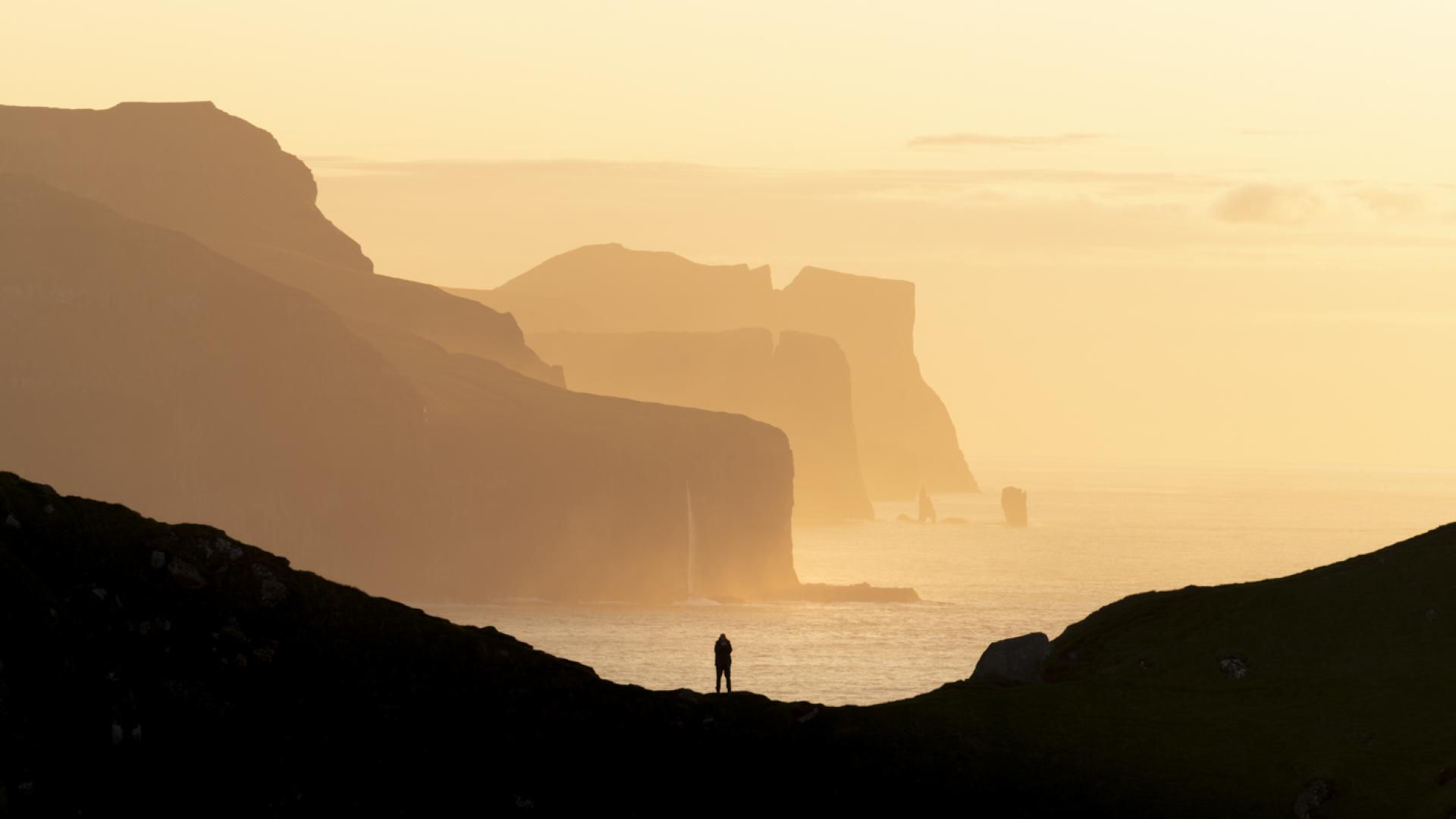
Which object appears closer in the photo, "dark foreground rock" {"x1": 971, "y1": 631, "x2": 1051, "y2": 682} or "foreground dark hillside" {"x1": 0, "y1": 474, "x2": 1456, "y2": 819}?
"foreground dark hillside" {"x1": 0, "y1": 474, "x2": 1456, "y2": 819}

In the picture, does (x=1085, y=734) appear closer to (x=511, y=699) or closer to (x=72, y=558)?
(x=511, y=699)

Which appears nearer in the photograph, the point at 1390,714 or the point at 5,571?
the point at 5,571

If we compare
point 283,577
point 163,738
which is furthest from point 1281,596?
point 163,738

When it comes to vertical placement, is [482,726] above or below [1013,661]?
below

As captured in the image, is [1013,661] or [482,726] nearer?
[482,726]

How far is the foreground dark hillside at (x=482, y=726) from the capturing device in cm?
5425

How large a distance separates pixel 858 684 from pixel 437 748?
119875 millimetres

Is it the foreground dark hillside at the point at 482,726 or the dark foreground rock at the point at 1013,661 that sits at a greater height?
the dark foreground rock at the point at 1013,661

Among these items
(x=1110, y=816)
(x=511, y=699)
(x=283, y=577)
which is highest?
(x=283, y=577)

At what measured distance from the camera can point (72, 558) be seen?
5903cm

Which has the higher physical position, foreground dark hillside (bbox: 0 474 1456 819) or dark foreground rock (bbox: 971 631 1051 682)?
dark foreground rock (bbox: 971 631 1051 682)

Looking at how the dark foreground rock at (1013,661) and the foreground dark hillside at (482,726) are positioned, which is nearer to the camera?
the foreground dark hillside at (482,726)

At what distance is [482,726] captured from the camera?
58656mm

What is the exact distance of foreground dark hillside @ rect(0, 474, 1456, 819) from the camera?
178 feet
